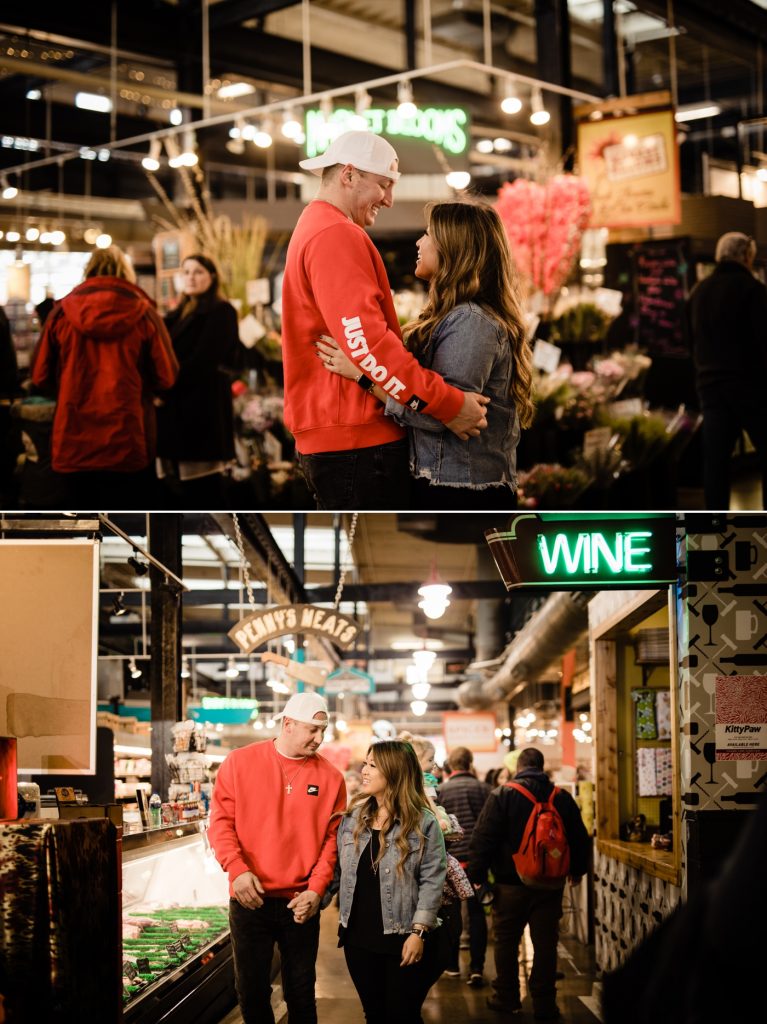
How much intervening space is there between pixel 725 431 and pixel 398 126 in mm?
2589

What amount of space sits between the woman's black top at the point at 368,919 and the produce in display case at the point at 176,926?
1.32 ft

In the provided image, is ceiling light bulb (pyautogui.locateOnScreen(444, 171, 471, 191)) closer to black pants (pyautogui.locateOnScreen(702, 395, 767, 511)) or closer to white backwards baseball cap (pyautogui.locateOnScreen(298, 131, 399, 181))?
black pants (pyautogui.locateOnScreen(702, 395, 767, 511))

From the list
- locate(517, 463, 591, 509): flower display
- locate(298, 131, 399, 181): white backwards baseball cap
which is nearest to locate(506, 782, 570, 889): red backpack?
locate(298, 131, 399, 181): white backwards baseball cap

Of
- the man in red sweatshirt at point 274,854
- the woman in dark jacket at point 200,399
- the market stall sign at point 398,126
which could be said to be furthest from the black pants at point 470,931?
the market stall sign at point 398,126

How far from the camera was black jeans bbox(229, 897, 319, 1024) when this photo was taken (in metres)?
3.62

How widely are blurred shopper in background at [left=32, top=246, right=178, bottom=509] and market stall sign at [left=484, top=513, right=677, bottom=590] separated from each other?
6.01ft

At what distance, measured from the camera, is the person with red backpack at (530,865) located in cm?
377

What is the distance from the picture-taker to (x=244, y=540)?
4023 millimetres

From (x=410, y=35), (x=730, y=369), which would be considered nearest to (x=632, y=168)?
(x=730, y=369)

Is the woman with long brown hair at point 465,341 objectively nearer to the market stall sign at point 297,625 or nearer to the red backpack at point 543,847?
the market stall sign at point 297,625

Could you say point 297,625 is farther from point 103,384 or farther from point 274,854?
point 103,384

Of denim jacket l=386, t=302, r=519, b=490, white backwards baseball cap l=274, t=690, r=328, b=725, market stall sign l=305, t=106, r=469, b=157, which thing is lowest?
white backwards baseball cap l=274, t=690, r=328, b=725

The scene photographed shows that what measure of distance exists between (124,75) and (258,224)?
15.2 ft

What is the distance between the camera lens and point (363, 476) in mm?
3727
